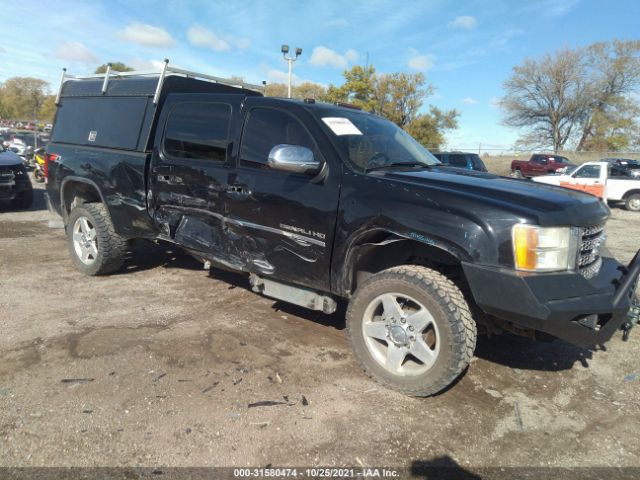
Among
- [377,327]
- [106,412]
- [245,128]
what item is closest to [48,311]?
[106,412]

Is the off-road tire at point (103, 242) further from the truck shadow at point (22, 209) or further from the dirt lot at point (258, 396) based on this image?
the truck shadow at point (22, 209)

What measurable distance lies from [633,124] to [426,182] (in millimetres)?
48867

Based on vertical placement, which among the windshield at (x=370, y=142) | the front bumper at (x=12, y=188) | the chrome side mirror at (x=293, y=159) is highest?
the windshield at (x=370, y=142)

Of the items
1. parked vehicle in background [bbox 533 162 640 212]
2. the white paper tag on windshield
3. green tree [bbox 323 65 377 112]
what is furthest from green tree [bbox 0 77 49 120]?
the white paper tag on windshield

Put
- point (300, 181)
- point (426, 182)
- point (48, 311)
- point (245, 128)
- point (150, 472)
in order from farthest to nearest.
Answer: point (48, 311) → point (245, 128) → point (300, 181) → point (426, 182) → point (150, 472)

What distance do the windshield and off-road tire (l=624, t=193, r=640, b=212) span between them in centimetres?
1488

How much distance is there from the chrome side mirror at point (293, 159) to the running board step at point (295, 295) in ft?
3.30

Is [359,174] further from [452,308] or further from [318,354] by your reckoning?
[318,354]

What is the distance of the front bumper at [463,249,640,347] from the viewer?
266 cm

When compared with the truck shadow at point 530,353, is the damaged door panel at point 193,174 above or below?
above

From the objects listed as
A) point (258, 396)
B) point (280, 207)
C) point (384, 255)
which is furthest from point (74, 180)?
point (384, 255)

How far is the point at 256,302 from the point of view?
4785 millimetres

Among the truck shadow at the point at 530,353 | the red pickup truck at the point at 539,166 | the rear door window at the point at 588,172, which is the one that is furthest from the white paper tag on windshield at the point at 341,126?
the red pickup truck at the point at 539,166

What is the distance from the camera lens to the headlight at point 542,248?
106 inches
